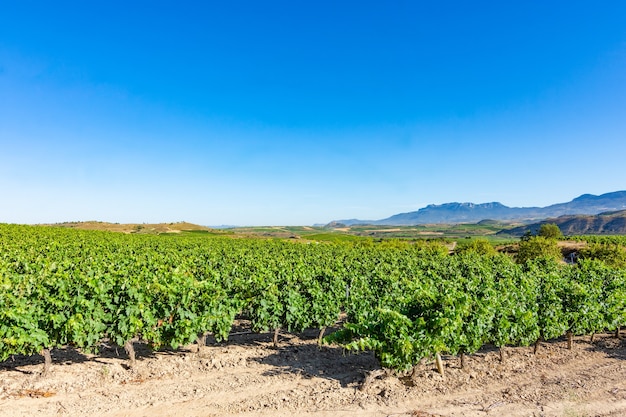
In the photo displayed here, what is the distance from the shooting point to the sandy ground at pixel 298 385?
8859mm

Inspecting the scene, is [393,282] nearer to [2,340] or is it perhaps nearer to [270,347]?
[270,347]

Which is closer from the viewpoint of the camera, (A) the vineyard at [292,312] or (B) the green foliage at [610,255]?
(A) the vineyard at [292,312]

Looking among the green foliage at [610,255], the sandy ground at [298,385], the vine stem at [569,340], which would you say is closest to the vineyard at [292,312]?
the vine stem at [569,340]

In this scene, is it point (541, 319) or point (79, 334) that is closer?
point (79, 334)

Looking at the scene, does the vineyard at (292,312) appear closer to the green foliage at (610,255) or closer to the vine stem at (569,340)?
Result: the vine stem at (569,340)

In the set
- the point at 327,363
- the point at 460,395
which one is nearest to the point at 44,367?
the point at 327,363

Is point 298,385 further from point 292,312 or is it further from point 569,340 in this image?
point 569,340

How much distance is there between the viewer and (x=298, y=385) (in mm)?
10133

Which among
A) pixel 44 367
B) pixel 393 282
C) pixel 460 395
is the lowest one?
pixel 460 395

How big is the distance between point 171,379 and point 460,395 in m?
8.31

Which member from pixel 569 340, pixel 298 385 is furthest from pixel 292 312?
pixel 569 340

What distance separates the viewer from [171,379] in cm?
1038

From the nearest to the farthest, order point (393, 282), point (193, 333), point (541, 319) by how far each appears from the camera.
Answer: point (193, 333)
point (541, 319)
point (393, 282)

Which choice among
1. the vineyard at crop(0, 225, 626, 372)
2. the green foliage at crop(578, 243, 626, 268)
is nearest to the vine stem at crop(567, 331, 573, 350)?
the vineyard at crop(0, 225, 626, 372)
